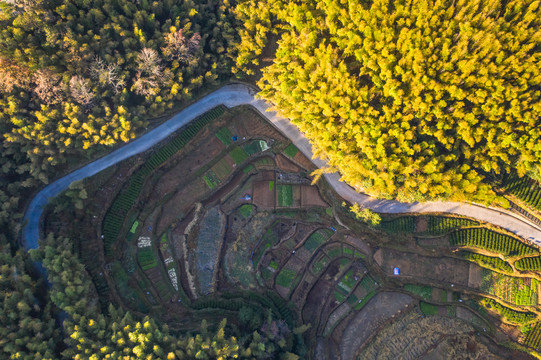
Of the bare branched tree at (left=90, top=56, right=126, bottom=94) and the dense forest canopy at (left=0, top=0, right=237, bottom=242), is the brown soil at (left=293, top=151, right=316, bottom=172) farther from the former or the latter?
the bare branched tree at (left=90, top=56, right=126, bottom=94)

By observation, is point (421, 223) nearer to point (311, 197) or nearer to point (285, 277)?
point (311, 197)

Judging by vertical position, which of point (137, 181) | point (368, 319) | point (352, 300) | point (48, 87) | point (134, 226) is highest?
point (48, 87)

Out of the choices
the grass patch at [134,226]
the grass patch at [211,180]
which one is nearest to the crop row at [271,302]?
the grass patch at [134,226]

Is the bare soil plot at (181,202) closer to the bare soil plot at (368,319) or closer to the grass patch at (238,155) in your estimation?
the grass patch at (238,155)

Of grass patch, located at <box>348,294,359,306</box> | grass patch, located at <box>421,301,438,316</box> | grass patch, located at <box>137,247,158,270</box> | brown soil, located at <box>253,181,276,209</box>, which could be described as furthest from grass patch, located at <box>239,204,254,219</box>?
grass patch, located at <box>421,301,438,316</box>

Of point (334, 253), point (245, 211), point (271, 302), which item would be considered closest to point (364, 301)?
point (334, 253)
